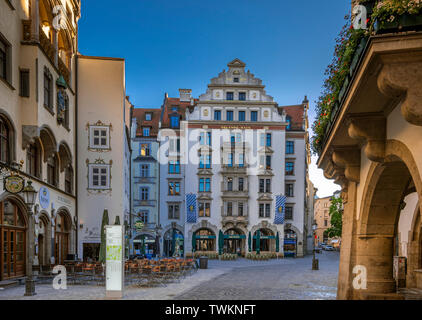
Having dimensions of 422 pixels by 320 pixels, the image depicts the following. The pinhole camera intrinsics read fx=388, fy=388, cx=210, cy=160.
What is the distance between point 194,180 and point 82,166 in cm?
1837

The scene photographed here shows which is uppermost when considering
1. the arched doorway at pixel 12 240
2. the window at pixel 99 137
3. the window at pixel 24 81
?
the window at pixel 24 81

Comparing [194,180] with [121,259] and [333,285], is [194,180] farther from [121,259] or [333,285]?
[121,259]

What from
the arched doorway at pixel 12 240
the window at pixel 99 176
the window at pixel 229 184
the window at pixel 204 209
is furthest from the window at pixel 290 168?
the arched doorway at pixel 12 240

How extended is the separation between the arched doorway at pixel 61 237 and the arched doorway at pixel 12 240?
4.62 m

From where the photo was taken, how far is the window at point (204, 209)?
142 feet

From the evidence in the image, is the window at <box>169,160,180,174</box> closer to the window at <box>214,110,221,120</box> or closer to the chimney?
the window at <box>214,110,221,120</box>

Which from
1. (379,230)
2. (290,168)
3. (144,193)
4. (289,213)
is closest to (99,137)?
(144,193)

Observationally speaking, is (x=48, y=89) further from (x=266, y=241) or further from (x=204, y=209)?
(x=266, y=241)

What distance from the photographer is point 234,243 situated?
4428 centimetres

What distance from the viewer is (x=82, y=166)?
1048 inches

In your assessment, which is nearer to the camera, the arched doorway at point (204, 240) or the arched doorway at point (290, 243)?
Answer: the arched doorway at point (204, 240)

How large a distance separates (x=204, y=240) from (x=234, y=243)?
3468 mm

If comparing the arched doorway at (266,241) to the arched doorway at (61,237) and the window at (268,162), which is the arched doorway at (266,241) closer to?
the window at (268,162)

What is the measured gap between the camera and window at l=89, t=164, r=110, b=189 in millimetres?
26797
